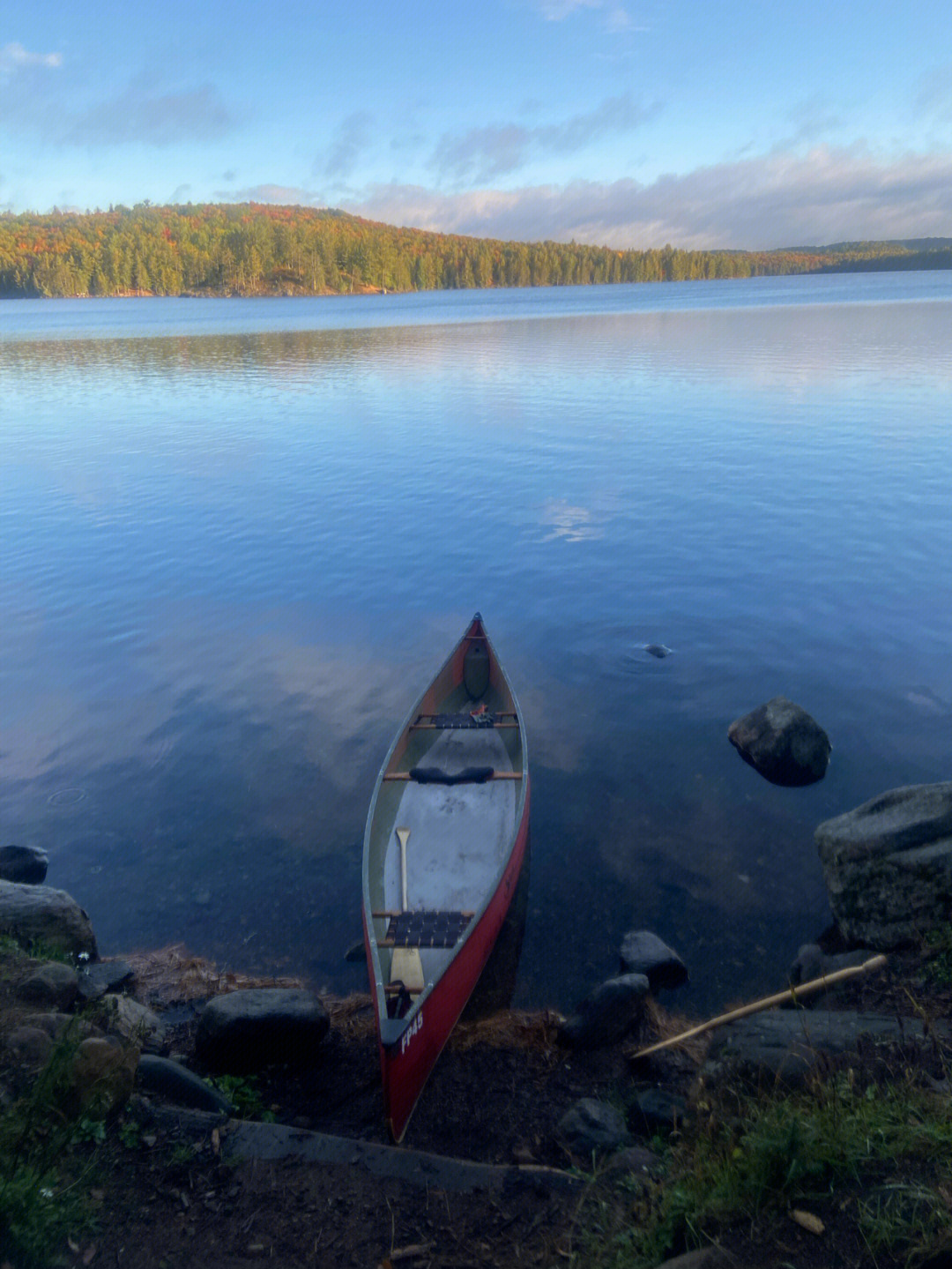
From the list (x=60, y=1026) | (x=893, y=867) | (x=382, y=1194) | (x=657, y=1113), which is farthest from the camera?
(x=893, y=867)

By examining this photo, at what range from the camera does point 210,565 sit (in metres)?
29.0

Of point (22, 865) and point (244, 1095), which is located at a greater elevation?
point (22, 865)

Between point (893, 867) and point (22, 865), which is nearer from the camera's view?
point (893, 867)

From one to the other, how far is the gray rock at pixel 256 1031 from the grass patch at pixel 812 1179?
451 centimetres

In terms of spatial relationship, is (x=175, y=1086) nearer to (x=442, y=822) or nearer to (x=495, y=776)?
(x=442, y=822)

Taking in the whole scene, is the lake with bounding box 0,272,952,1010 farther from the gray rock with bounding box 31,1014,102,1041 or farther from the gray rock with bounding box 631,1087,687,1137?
the gray rock with bounding box 31,1014,102,1041

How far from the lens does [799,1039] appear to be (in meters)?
8.45

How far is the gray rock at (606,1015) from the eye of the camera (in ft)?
34.2

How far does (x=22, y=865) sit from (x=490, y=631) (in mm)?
13473

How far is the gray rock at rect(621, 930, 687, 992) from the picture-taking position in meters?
11.5

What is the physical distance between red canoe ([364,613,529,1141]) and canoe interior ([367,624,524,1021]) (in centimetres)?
2

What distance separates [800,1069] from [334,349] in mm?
93019

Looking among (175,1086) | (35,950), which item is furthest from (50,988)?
(175,1086)

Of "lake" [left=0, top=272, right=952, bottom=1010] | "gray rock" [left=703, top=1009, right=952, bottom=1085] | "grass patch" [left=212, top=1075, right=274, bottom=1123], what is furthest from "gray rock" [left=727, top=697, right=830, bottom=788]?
"grass patch" [left=212, top=1075, right=274, bottom=1123]
